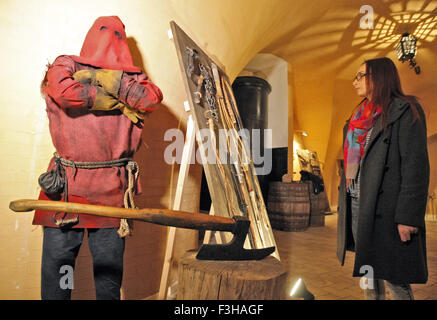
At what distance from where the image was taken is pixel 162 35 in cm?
198

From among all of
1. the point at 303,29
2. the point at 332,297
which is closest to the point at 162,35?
the point at 332,297

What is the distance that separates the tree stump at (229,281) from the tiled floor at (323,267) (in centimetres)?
124

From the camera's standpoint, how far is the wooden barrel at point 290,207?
14.1 feet

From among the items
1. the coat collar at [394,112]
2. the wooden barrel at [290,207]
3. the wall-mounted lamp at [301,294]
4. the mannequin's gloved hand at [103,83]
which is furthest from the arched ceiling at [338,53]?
the wall-mounted lamp at [301,294]

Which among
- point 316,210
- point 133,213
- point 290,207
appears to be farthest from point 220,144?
point 316,210

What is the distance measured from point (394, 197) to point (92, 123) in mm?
1454

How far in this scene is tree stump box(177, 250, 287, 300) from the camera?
2.89 ft

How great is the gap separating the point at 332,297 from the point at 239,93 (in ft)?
12.2

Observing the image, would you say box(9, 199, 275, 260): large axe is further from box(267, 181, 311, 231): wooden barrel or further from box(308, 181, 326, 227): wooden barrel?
box(308, 181, 326, 227): wooden barrel

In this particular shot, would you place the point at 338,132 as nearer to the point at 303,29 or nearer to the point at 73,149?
the point at 303,29

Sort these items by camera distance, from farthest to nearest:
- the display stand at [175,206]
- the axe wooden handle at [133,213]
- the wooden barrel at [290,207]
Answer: the wooden barrel at [290,207], the display stand at [175,206], the axe wooden handle at [133,213]

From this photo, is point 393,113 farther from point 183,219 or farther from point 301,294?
point 301,294

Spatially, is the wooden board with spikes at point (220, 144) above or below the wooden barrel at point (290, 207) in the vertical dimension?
above

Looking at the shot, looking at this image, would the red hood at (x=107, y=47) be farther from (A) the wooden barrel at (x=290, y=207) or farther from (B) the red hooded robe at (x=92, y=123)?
(A) the wooden barrel at (x=290, y=207)
